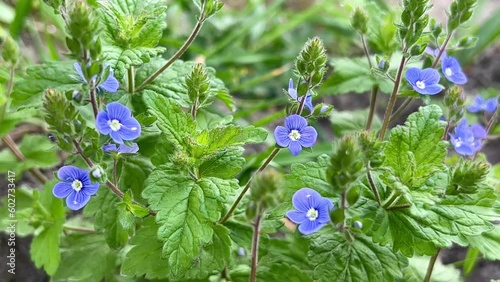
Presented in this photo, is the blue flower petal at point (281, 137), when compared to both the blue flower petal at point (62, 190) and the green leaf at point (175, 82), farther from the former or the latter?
the blue flower petal at point (62, 190)

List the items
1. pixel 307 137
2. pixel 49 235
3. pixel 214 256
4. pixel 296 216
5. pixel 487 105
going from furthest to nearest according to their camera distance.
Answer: pixel 487 105 → pixel 49 235 → pixel 214 256 → pixel 307 137 → pixel 296 216

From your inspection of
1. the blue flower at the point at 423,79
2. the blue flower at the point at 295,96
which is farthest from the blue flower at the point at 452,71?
the blue flower at the point at 295,96

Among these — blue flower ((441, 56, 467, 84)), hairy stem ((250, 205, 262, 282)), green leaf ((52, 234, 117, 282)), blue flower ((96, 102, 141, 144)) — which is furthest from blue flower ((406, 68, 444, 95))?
green leaf ((52, 234, 117, 282))

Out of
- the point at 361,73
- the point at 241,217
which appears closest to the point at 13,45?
the point at 241,217

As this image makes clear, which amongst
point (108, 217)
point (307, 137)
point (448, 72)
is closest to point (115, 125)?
point (108, 217)

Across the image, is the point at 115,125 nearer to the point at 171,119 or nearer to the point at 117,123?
the point at 117,123

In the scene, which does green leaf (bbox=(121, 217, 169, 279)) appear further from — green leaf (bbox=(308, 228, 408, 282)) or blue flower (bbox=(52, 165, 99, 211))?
green leaf (bbox=(308, 228, 408, 282))

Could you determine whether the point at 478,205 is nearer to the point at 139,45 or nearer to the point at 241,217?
the point at 241,217
